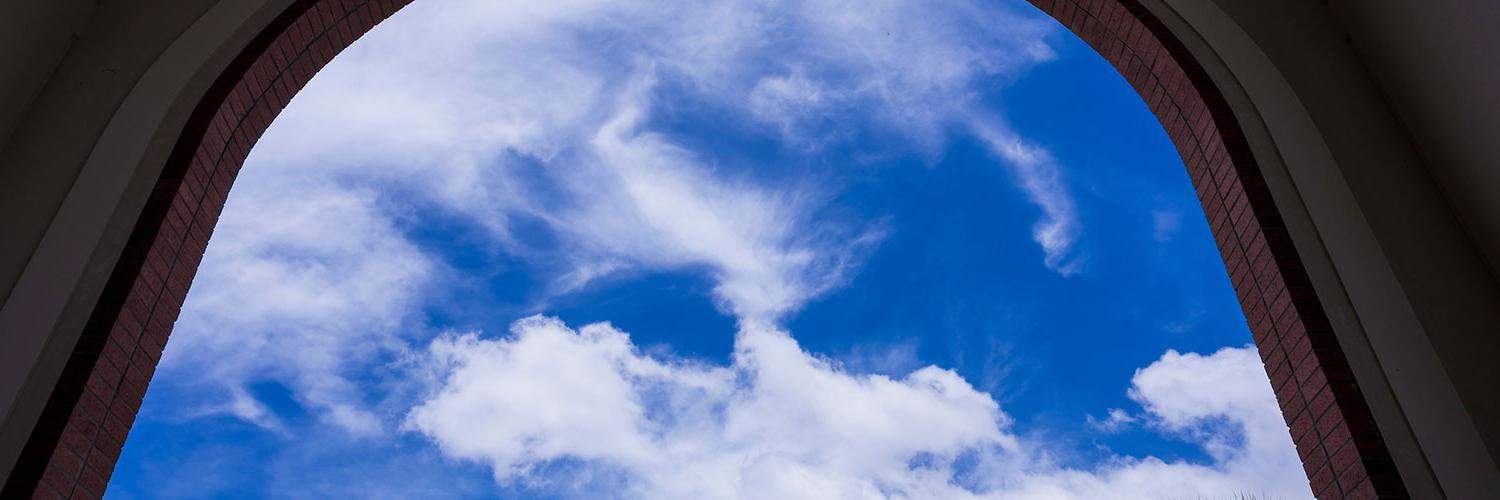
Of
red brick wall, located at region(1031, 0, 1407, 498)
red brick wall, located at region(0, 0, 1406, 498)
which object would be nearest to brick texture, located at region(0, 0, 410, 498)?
red brick wall, located at region(0, 0, 1406, 498)

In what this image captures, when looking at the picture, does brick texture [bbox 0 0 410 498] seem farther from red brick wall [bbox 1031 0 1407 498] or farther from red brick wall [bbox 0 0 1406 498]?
red brick wall [bbox 1031 0 1407 498]

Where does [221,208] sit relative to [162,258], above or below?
above

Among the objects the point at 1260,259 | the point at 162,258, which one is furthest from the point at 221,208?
the point at 1260,259

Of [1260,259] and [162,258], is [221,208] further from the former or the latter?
[1260,259]

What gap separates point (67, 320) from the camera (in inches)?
114

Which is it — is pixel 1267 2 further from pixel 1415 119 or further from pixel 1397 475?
pixel 1397 475

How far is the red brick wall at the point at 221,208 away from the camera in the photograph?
276 cm

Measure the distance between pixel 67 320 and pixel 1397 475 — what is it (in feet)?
12.0

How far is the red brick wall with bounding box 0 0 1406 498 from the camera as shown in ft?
9.05

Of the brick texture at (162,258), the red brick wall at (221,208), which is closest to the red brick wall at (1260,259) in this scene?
the red brick wall at (221,208)

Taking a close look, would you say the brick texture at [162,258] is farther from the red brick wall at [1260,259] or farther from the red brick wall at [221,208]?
the red brick wall at [1260,259]

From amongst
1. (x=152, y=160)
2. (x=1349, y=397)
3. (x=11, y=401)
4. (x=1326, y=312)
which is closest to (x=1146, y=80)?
(x=1326, y=312)

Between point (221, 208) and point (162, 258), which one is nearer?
point (162, 258)

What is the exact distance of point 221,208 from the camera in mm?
3533
